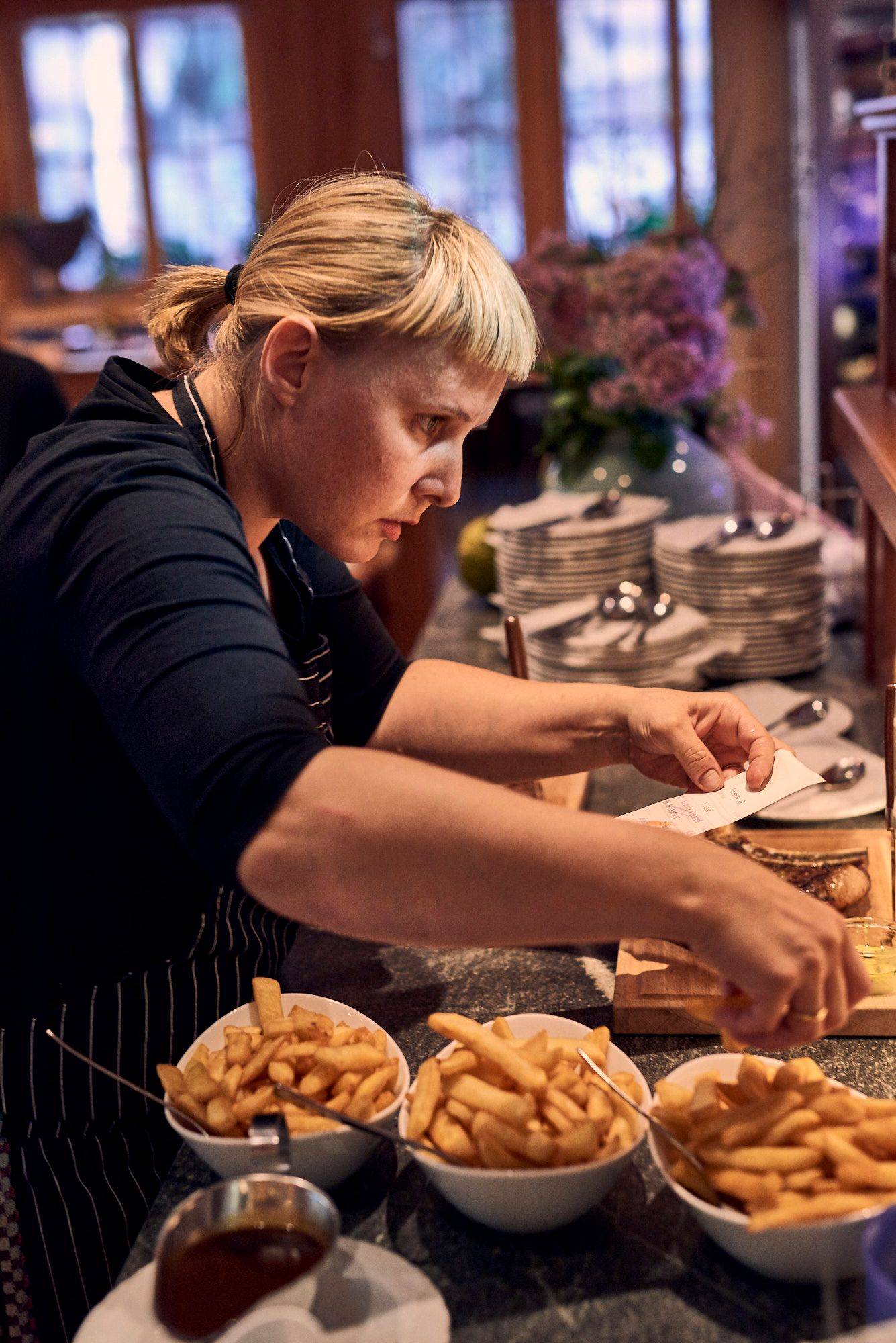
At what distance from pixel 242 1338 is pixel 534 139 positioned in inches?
284

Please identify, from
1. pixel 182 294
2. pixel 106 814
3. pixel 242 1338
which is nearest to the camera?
pixel 242 1338

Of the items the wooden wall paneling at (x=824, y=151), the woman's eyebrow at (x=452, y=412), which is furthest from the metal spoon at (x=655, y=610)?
the wooden wall paneling at (x=824, y=151)

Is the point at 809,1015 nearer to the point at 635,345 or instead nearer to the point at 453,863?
the point at 453,863

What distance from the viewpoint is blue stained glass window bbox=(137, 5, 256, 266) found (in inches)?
287

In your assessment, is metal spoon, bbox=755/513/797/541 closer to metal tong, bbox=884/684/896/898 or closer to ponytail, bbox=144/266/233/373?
metal tong, bbox=884/684/896/898

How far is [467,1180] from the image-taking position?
2.98 ft

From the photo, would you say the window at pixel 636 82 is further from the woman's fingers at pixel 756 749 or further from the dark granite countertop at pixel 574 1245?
the dark granite countertop at pixel 574 1245

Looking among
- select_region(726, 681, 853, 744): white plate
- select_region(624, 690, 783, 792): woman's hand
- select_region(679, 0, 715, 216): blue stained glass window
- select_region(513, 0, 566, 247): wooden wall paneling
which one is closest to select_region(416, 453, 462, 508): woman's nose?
select_region(624, 690, 783, 792): woman's hand

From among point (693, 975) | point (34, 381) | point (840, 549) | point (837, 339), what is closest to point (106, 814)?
point (693, 975)

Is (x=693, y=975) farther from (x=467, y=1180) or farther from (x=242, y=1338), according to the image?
(x=242, y=1338)

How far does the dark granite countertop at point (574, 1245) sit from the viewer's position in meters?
0.88

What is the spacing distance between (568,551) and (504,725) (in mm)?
998

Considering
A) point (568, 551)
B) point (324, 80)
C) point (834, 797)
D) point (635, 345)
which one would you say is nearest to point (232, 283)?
point (834, 797)

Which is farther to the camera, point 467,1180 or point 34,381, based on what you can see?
point 34,381
